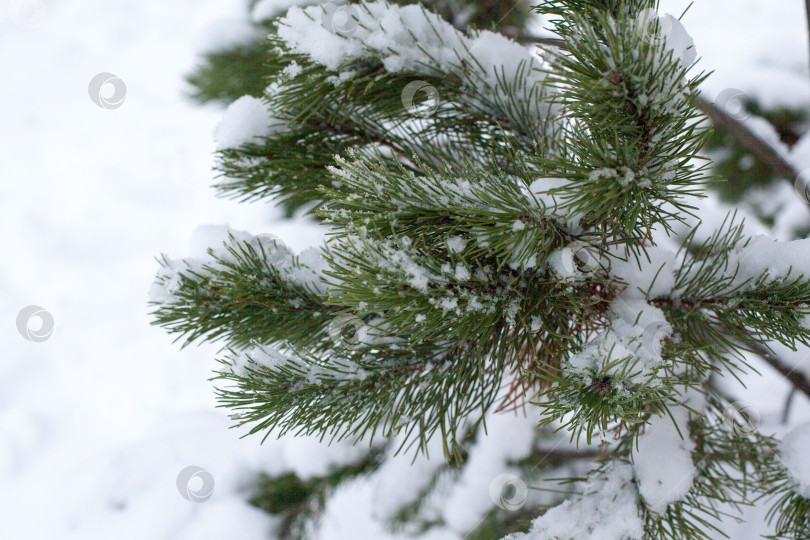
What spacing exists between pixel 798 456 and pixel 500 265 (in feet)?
1.79

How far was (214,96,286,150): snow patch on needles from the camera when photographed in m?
0.74

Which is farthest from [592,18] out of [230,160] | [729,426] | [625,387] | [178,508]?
[178,508]

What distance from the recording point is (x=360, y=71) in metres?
0.67

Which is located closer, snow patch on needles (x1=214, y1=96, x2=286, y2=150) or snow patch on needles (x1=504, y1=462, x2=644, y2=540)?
snow patch on needles (x1=504, y1=462, x2=644, y2=540)

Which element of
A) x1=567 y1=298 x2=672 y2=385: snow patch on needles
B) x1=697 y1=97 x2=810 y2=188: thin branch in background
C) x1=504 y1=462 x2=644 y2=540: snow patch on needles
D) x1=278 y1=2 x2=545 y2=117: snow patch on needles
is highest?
x1=697 y1=97 x2=810 y2=188: thin branch in background

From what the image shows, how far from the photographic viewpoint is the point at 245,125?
75cm

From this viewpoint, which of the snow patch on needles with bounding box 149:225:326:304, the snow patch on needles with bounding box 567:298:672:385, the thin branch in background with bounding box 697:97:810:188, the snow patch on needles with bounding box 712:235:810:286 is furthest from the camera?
the thin branch in background with bounding box 697:97:810:188

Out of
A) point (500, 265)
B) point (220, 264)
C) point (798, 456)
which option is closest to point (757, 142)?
point (798, 456)

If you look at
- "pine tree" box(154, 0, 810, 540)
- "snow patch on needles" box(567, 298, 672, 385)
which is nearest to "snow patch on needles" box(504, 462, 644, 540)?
"pine tree" box(154, 0, 810, 540)

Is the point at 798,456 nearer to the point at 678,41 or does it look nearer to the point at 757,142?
the point at 678,41

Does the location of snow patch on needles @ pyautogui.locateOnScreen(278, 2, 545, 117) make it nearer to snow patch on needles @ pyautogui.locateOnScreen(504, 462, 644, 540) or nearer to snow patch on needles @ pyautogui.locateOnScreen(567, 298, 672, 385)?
snow patch on needles @ pyautogui.locateOnScreen(567, 298, 672, 385)

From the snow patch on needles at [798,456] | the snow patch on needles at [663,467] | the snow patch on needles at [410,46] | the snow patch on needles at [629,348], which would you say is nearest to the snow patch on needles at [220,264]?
the snow patch on needles at [410,46]

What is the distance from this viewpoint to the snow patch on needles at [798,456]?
2.24 ft

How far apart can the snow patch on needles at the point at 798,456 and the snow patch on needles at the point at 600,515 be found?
23 centimetres
